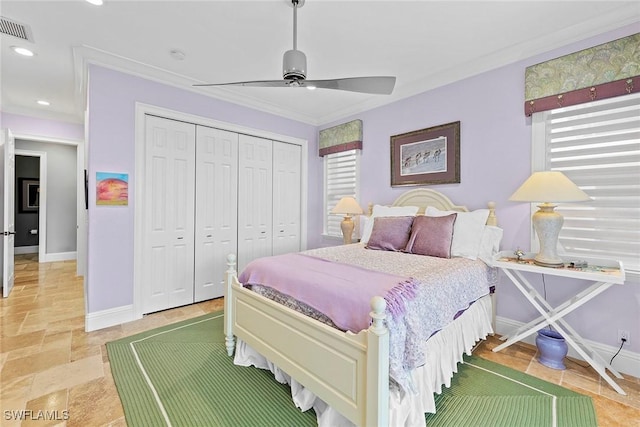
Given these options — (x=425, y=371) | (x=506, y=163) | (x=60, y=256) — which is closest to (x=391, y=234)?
(x=506, y=163)

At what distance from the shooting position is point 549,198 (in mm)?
2068

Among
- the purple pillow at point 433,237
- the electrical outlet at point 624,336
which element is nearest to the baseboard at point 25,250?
the purple pillow at point 433,237

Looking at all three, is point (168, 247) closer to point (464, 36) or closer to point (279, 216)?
point (279, 216)

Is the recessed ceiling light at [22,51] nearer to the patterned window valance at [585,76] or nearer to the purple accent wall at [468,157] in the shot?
the purple accent wall at [468,157]

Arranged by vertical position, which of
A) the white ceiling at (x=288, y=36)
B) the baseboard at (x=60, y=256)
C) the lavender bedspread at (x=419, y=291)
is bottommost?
the baseboard at (x=60, y=256)

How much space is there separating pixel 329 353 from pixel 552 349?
1953mm

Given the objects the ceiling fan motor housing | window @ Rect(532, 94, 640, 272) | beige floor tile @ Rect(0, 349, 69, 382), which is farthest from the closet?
window @ Rect(532, 94, 640, 272)

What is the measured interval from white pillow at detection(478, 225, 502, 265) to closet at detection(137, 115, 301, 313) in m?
2.83

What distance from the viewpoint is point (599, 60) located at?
224 cm

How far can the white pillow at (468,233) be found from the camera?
100 inches

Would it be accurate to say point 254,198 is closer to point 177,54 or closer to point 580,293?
point 177,54

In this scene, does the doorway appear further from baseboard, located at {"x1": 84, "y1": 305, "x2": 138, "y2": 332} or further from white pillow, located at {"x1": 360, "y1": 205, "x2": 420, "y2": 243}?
white pillow, located at {"x1": 360, "y1": 205, "x2": 420, "y2": 243}

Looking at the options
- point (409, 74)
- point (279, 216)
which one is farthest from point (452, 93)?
point (279, 216)

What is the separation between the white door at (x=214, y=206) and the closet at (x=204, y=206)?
13 millimetres
